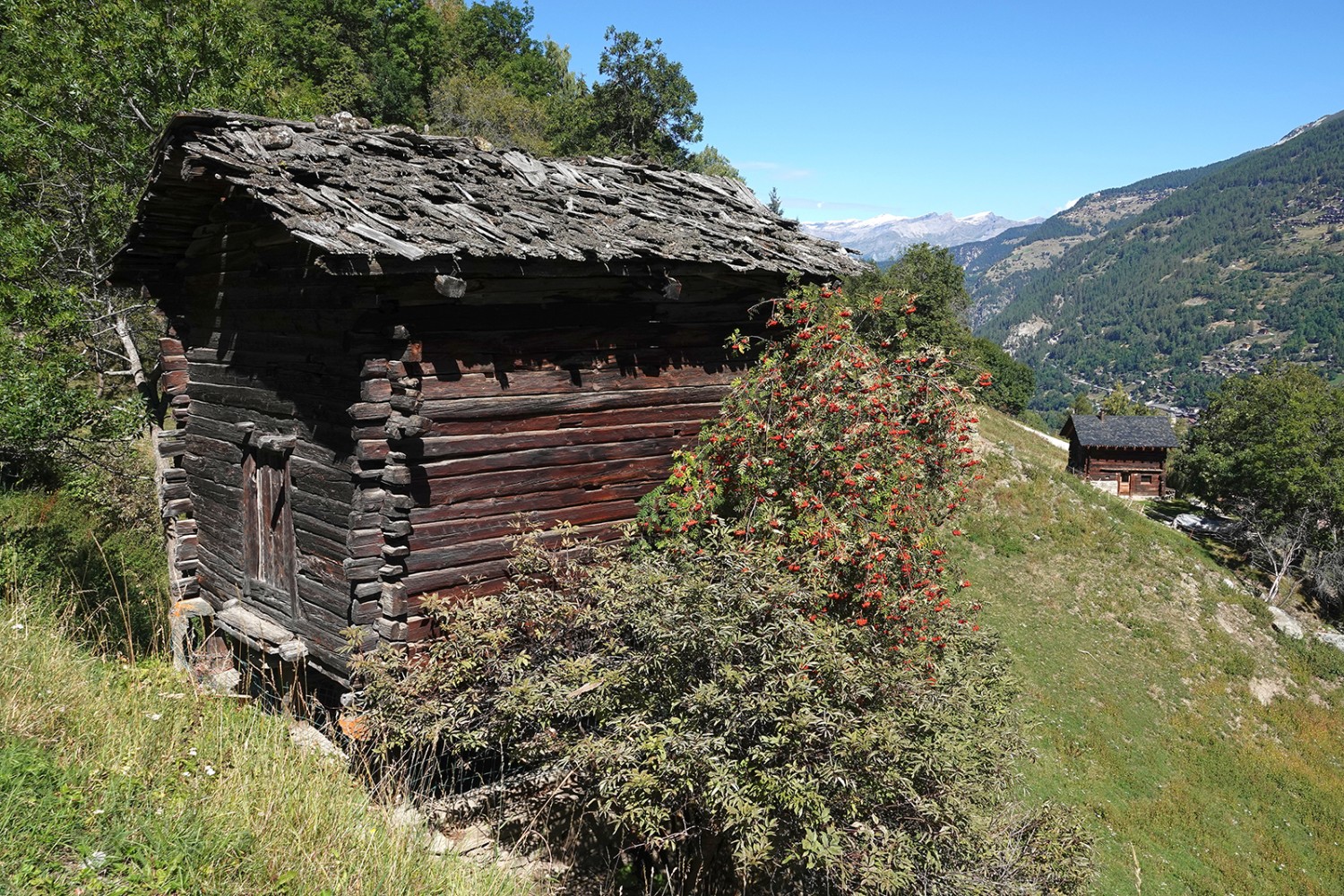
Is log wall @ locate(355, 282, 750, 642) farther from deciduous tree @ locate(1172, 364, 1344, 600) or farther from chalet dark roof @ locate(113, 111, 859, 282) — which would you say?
deciduous tree @ locate(1172, 364, 1344, 600)

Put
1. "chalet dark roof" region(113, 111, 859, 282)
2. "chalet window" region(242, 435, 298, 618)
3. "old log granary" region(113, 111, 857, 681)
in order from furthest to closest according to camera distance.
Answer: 1. "chalet window" region(242, 435, 298, 618)
2. "old log granary" region(113, 111, 857, 681)
3. "chalet dark roof" region(113, 111, 859, 282)

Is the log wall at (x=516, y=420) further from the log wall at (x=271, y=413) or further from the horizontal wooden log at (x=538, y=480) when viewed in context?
the log wall at (x=271, y=413)

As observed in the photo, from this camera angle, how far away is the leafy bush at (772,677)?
4402 millimetres

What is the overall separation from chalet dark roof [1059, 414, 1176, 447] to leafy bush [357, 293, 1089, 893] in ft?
139

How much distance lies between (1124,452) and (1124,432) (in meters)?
1.17

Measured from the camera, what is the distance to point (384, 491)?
5.97 m

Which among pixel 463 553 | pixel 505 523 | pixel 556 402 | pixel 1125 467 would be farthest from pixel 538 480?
pixel 1125 467

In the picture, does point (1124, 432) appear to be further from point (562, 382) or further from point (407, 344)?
point (407, 344)

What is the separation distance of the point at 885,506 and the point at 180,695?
521cm

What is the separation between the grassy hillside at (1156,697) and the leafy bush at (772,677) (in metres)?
4.23

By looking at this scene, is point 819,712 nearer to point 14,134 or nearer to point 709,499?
point 709,499

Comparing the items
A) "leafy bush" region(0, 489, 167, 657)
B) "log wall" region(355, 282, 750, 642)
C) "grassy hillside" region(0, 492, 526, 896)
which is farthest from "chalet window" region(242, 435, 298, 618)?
"grassy hillside" region(0, 492, 526, 896)

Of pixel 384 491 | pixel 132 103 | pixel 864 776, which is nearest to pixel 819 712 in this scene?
pixel 864 776

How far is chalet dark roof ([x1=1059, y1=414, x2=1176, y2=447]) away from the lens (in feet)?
144
